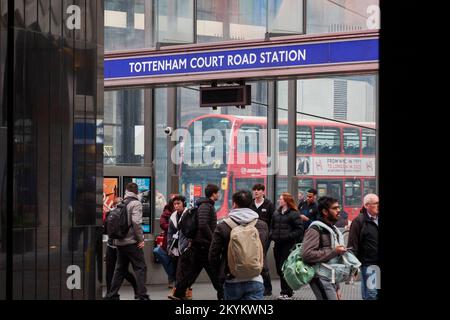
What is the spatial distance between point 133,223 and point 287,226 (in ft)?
7.68

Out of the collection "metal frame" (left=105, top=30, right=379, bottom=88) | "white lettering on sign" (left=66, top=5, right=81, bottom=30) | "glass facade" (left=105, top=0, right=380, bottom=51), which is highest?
"glass facade" (left=105, top=0, right=380, bottom=51)

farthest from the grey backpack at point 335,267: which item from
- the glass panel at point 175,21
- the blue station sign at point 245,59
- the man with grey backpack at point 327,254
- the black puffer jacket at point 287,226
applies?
the glass panel at point 175,21

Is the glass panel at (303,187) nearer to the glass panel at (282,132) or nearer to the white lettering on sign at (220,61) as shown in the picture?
the glass panel at (282,132)

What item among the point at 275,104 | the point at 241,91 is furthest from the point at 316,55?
the point at 275,104

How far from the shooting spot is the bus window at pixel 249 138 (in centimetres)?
1677

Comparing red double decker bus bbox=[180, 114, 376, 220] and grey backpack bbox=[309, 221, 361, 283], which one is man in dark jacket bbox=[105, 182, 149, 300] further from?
red double decker bus bbox=[180, 114, 376, 220]

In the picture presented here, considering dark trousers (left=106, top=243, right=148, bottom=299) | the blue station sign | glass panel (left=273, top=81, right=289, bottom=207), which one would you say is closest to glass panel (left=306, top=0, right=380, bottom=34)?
the blue station sign

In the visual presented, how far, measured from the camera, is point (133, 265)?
11320 mm

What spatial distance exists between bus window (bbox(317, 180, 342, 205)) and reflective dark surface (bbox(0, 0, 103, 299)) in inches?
477

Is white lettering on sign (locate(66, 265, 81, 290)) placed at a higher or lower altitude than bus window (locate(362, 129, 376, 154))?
lower

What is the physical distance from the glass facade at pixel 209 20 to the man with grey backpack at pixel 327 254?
405cm

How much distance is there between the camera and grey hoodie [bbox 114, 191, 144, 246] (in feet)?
36.7

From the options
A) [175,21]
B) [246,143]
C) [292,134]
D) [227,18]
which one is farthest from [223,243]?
[246,143]

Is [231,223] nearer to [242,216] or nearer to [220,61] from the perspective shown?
[242,216]
